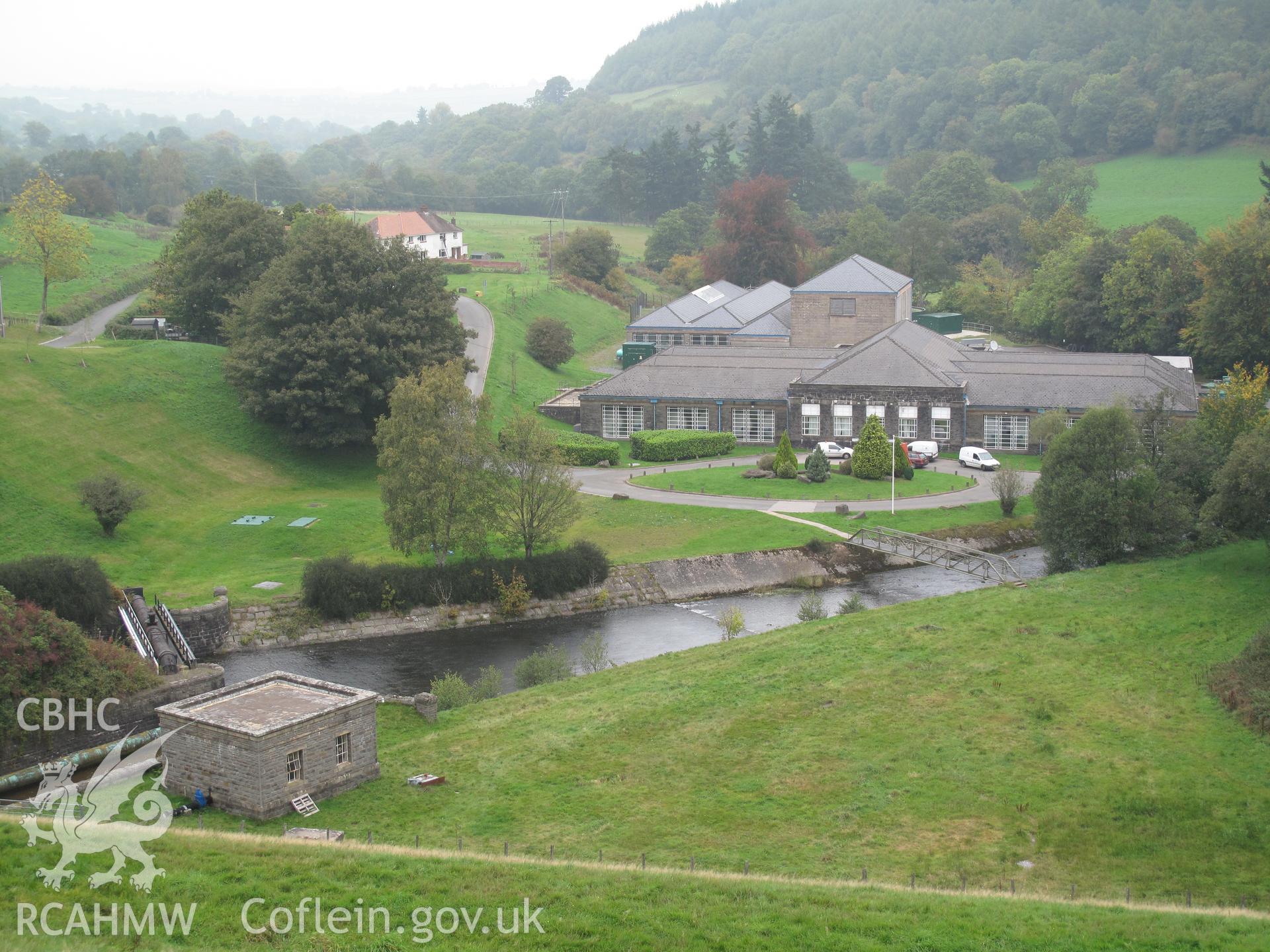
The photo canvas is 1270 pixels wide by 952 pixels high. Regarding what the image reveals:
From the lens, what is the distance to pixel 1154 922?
60.5 feet

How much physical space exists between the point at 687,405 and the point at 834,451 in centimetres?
914

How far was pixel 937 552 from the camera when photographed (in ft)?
153

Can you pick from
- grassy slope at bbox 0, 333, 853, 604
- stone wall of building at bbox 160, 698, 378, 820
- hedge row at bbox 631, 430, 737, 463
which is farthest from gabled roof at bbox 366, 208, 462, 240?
stone wall of building at bbox 160, 698, 378, 820

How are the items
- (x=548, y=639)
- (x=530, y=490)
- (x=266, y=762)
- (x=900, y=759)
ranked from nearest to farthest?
1. (x=266, y=762)
2. (x=900, y=759)
3. (x=548, y=639)
4. (x=530, y=490)

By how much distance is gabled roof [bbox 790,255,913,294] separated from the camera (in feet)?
257

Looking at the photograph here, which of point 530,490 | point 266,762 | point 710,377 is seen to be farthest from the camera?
point 710,377

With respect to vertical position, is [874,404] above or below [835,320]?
below

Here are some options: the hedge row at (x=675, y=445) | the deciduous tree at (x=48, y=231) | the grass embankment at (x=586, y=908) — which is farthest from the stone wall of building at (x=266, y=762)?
the deciduous tree at (x=48, y=231)

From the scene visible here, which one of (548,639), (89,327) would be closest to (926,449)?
(548,639)

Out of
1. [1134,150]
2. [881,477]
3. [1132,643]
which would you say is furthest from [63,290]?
[1134,150]

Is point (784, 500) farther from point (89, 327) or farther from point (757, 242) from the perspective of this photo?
point (757, 242)

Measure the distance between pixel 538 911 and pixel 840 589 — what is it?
95.1 ft

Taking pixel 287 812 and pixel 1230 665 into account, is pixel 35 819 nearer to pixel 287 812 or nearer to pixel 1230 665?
pixel 287 812

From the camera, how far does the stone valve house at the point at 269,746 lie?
78.1 ft
